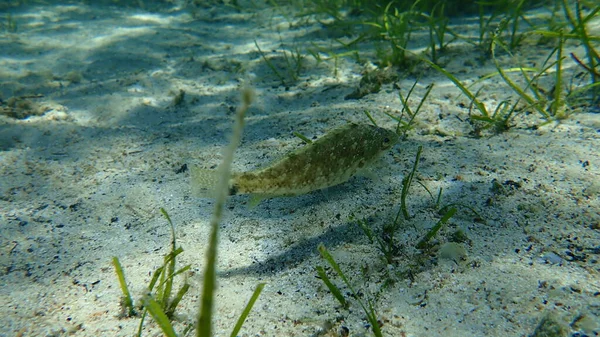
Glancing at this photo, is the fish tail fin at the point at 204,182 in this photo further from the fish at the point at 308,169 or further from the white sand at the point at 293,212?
the white sand at the point at 293,212

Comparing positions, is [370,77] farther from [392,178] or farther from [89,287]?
[89,287]

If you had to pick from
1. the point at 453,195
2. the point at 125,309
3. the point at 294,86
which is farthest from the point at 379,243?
the point at 294,86

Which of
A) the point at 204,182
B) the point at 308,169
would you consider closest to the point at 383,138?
the point at 308,169

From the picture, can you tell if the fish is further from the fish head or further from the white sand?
the white sand

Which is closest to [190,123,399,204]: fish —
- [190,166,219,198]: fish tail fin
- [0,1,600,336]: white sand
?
[190,166,219,198]: fish tail fin

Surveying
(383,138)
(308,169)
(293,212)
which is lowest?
(293,212)

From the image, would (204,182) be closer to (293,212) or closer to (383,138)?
(293,212)
